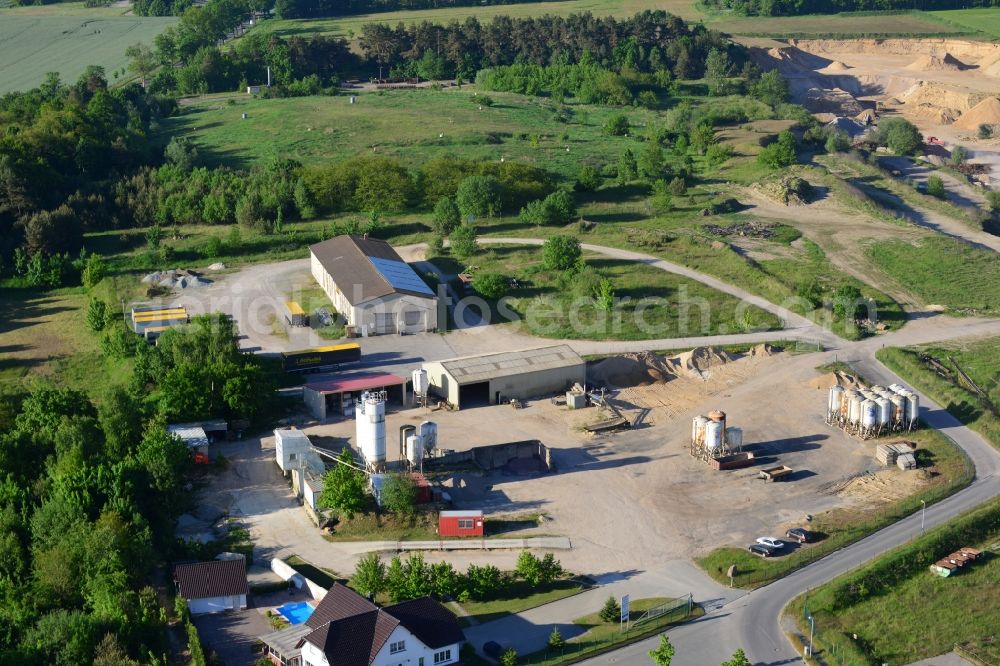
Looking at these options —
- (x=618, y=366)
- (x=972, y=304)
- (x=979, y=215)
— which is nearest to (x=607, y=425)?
(x=618, y=366)

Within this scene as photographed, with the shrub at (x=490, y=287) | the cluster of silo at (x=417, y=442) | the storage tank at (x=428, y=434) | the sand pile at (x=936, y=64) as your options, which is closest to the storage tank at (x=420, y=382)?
the cluster of silo at (x=417, y=442)

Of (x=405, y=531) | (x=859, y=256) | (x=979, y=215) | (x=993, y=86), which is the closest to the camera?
(x=405, y=531)

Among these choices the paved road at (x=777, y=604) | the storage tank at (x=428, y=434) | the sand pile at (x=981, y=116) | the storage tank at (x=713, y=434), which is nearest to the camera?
the paved road at (x=777, y=604)

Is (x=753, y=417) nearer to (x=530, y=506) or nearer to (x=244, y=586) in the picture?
(x=530, y=506)

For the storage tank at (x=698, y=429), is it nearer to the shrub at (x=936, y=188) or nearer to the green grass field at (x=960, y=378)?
the green grass field at (x=960, y=378)

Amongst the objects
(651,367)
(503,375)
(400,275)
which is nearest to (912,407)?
(651,367)

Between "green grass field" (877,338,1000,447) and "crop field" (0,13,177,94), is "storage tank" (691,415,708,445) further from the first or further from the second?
"crop field" (0,13,177,94)

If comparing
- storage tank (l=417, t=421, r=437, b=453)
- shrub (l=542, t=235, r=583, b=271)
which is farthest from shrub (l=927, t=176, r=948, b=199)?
storage tank (l=417, t=421, r=437, b=453)
